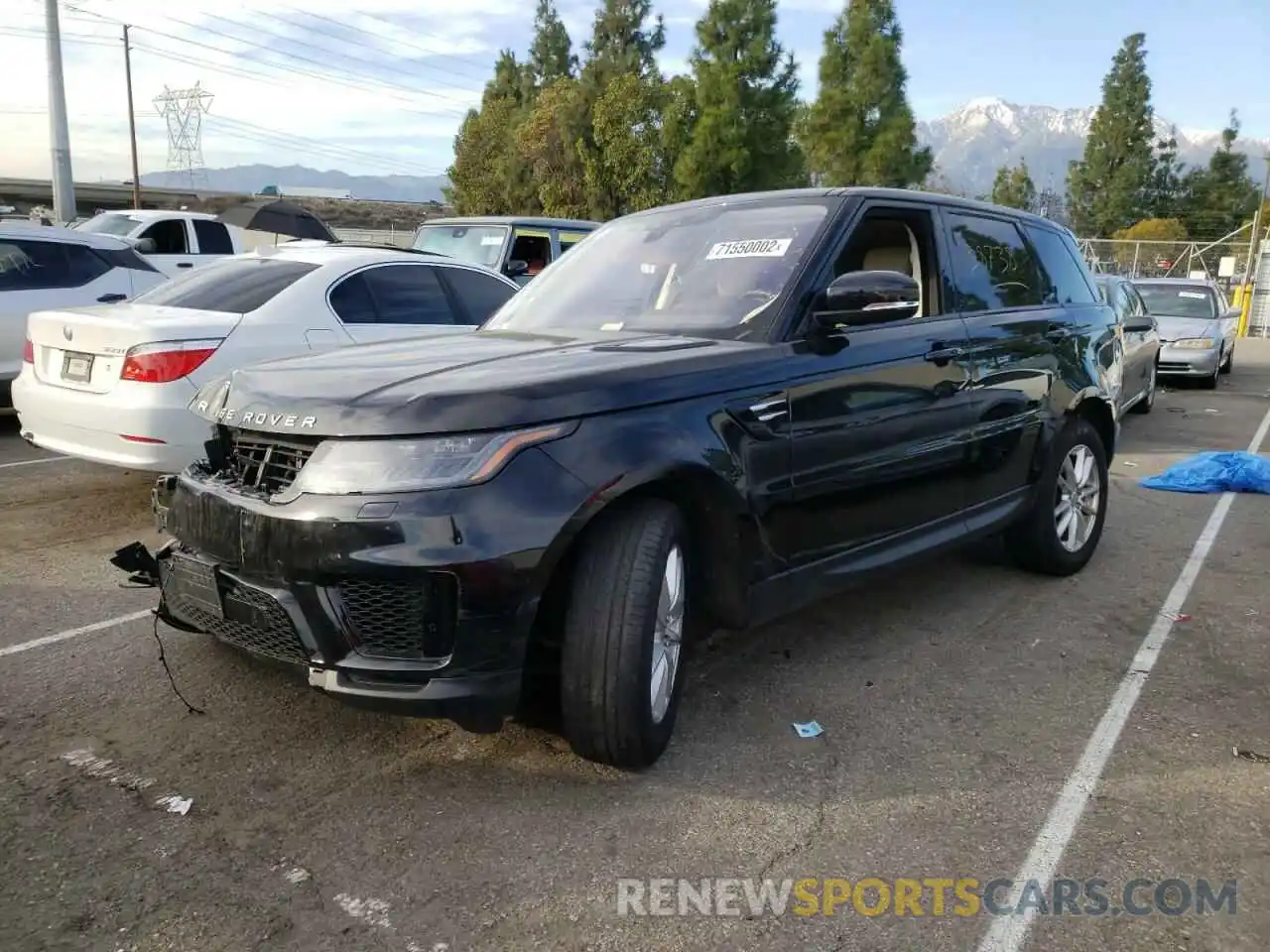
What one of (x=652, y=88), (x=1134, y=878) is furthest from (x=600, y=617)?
(x=652, y=88)

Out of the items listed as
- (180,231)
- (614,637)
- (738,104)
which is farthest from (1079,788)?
(738,104)

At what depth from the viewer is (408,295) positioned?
6859 millimetres

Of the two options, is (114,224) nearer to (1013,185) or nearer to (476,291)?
(476,291)

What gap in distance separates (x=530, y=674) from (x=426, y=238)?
10.6 meters

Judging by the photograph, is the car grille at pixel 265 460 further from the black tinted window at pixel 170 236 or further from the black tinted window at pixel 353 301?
the black tinted window at pixel 170 236

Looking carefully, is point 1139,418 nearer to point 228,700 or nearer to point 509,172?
point 228,700

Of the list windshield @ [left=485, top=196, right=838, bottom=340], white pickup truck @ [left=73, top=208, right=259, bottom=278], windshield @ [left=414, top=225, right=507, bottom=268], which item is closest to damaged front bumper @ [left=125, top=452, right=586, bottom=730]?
windshield @ [left=485, top=196, right=838, bottom=340]

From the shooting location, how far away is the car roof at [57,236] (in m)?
8.61

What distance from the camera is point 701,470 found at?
9.86 ft

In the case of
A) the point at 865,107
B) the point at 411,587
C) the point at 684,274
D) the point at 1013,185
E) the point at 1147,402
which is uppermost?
the point at 865,107

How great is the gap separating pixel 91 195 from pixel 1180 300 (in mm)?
67827

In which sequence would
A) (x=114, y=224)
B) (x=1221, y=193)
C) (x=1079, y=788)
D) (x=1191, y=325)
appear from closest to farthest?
(x=1079, y=788)
(x=114, y=224)
(x=1191, y=325)
(x=1221, y=193)

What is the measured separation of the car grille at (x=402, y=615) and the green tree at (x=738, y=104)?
32.8 meters

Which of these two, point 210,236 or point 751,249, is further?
point 210,236
